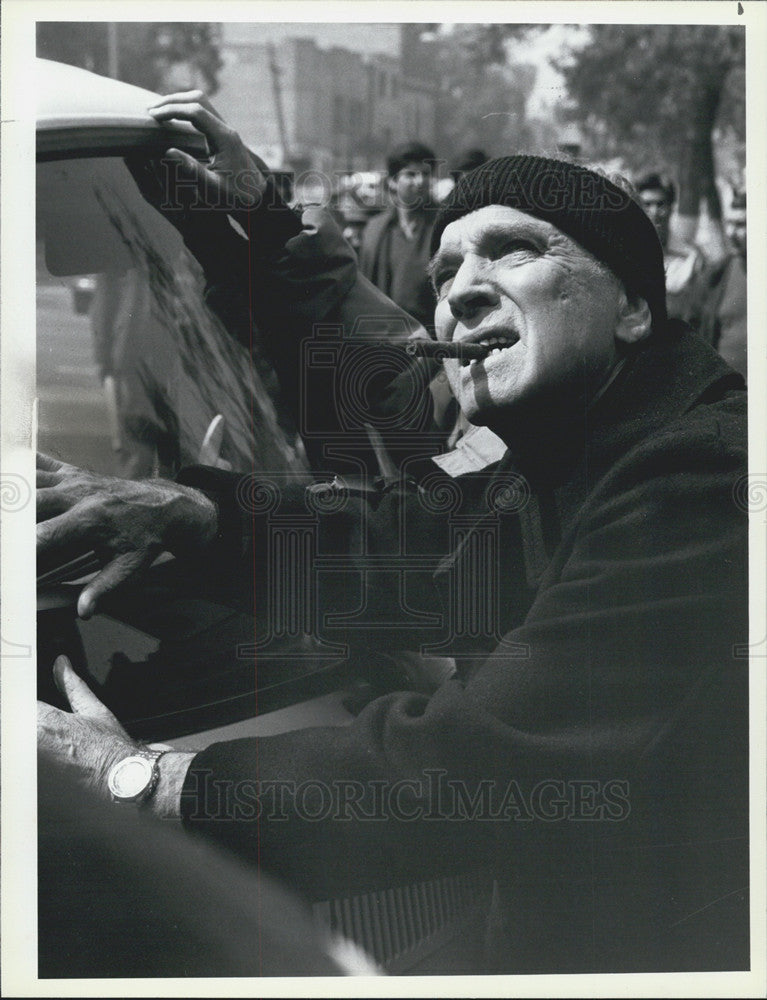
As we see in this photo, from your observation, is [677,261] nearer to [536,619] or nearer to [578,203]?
[578,203]

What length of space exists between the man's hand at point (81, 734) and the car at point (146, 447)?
2cm

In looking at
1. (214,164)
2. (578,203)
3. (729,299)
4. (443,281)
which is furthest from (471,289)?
(729,299)

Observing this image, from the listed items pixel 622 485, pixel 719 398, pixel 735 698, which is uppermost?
pixel 719 398

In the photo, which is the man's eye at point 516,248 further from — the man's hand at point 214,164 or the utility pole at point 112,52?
the utility pole at point 112,52

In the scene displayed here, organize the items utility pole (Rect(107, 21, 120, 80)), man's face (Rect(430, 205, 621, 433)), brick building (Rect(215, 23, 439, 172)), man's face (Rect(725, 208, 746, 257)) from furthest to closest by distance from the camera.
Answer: man's face (Rect(725, 208, 746, 257)) → brick building (Rect(215, 23, 439, 172)) → utility pole (Rect(107, 21, 120, 80)) → man's face (Rect(430, 205, 621, 433))

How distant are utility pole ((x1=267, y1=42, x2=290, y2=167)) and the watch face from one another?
1401mm

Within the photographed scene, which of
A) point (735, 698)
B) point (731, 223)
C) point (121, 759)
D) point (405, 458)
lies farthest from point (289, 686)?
point (731, 223)

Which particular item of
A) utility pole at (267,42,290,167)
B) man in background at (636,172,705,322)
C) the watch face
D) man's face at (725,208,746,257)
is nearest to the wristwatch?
the watch face

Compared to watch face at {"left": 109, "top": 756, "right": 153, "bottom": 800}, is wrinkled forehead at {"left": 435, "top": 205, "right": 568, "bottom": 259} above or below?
above

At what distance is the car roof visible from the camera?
2.54m

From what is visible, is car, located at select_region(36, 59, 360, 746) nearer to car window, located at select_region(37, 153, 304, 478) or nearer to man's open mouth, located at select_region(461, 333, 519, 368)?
car window, located at select_region(37, 153, 304, 478)

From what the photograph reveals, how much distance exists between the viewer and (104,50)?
2750 millimetres

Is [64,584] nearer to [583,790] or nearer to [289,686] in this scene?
[289,686]

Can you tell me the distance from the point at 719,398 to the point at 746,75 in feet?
2.37
